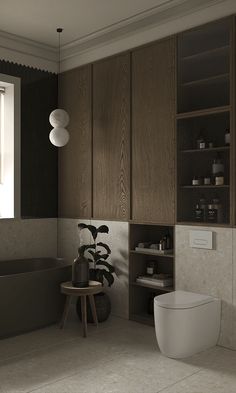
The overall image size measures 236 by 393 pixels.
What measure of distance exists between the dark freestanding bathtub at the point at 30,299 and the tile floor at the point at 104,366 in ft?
0.42

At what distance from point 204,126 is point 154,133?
48 cm

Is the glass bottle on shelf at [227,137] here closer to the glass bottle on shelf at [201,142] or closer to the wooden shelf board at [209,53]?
the glass bottle on shelf at [201,142]

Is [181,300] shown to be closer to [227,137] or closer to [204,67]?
[227,137]

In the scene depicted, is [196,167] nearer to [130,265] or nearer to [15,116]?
[130,265]

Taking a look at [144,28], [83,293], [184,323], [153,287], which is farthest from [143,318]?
[144,28]

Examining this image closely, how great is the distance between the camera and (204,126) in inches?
158

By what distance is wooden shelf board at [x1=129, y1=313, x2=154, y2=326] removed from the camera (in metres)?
4.21

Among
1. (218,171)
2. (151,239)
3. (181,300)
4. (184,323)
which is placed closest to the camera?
(184,323)

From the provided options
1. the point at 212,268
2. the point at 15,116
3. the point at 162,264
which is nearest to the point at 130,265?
the point at 162,264

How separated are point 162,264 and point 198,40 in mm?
2233

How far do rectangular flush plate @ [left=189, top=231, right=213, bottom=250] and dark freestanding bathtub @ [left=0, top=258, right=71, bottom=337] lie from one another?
1320mm

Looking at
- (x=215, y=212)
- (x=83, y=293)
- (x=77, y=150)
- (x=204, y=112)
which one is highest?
(x=204, y=112)

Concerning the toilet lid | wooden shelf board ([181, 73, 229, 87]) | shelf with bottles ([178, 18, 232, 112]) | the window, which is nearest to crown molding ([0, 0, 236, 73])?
shelf with bottles ([178, 18, 232, 112])

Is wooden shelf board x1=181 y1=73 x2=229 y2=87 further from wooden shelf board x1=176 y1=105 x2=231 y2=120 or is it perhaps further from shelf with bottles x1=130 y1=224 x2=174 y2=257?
shelf with bottles x1=130 y1=224 x2=174 y2=257
